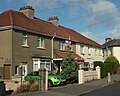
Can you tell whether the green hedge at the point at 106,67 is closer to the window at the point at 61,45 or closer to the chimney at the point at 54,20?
the window at the point at 61,45

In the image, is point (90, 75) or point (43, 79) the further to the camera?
point (90, 75)

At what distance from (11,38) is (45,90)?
8.90m

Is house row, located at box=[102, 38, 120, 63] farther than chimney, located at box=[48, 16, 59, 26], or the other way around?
house row, located at box=[102, 38, 120, 63]

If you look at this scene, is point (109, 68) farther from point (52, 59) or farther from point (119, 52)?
point (119, 52)

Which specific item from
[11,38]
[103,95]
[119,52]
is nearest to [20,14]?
[11,38]

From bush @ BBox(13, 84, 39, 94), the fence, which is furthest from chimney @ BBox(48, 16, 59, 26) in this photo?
bush @ BBox(13, 84, 39, 94)

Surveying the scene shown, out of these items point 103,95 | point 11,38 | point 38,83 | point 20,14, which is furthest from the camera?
point 20,14

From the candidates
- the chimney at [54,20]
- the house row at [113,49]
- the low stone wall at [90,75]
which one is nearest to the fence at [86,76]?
the low stone wall at [90,75]

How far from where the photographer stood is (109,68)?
38.8 meters

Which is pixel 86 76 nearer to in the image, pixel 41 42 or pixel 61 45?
pixel 41 42

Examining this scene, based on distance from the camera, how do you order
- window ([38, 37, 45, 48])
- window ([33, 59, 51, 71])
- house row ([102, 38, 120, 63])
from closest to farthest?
window ([33, 59, 51, 71]) → window ([38, 37, 45, 48]) → house row ([102, 38, 120, 63])

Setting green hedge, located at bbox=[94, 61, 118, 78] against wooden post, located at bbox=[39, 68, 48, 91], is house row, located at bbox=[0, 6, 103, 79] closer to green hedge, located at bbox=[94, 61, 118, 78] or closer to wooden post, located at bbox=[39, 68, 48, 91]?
green hedge, located at bbox=[94, 61, 118, 78]

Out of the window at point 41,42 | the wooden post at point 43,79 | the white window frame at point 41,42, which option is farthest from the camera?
the window at point 41,42

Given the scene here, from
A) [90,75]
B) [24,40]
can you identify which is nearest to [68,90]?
[90,75]
